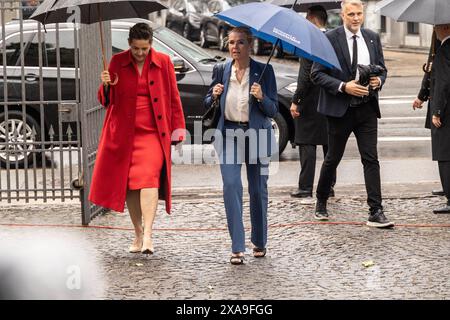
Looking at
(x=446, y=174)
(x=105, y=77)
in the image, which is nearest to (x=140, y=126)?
(x=105, y=77)

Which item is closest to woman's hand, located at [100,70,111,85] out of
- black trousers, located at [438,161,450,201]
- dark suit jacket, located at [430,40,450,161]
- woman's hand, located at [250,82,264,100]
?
woman's hand, located at [250,82,264,100]

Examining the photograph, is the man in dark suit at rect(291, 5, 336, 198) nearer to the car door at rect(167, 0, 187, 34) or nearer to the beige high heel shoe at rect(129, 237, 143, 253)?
the beige high heel shoe at rect(129, 237, 143, 253)

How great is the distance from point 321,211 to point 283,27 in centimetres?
257

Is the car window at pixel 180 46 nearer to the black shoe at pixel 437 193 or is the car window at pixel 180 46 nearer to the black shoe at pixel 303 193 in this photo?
the black shoe at pixel 303 193

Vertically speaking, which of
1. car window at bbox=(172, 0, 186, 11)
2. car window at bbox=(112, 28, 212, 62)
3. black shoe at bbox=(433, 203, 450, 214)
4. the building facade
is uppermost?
car window at bbox=(112, 28, 212, 62)

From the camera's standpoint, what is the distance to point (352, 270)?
868cm

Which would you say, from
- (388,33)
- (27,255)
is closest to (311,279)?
(27,255)

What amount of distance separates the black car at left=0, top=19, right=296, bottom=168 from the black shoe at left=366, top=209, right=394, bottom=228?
2.74 meters

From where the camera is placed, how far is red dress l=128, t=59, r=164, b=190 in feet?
30.3

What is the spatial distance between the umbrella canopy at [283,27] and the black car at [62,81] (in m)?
2.59

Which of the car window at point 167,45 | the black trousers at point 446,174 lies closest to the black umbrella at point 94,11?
the black trousers at point 446,174

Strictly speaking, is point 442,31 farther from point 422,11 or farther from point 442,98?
point 442,98

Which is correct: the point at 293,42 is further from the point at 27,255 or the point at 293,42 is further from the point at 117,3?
the point at 27,255

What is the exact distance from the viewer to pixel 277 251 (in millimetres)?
9438
